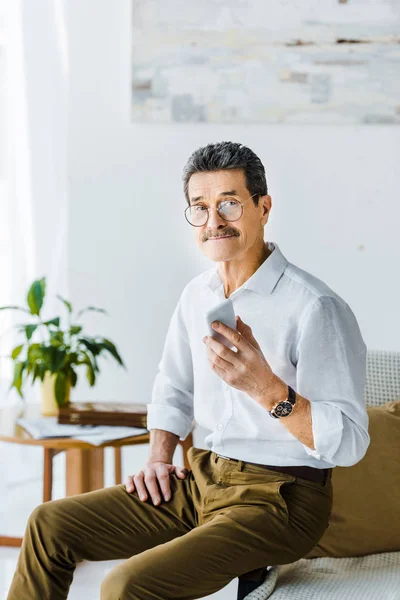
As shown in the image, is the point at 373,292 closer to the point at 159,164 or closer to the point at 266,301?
the point at 159,164

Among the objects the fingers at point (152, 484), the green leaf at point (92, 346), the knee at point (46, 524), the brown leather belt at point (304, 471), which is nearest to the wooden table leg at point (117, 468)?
the green leaf at point (92, 346)

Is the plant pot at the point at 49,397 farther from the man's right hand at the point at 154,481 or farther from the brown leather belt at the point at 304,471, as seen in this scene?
the brown leather belt at the point at 304,471

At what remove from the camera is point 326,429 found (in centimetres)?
144

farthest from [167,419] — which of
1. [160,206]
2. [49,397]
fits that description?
[160,206]

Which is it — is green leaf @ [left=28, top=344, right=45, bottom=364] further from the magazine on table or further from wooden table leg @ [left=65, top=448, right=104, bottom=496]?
wooden table leg @ [left=65, top=448, right=104, bottom=496]

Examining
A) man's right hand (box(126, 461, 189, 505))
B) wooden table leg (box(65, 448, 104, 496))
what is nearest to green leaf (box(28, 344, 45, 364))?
wooden table leg (box(65, 448, 104, 496))

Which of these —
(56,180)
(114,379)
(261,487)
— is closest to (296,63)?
(56,180)

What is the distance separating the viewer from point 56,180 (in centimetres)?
315

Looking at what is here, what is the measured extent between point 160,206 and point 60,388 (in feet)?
2.58

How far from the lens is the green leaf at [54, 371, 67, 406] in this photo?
249cm

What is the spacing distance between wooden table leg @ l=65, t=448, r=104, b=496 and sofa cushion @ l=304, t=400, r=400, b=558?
92 centimetres

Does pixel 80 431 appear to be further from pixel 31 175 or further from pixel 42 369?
pixel 31 175

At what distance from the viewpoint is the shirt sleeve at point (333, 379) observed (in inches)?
56.9

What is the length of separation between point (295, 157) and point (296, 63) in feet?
1.05
